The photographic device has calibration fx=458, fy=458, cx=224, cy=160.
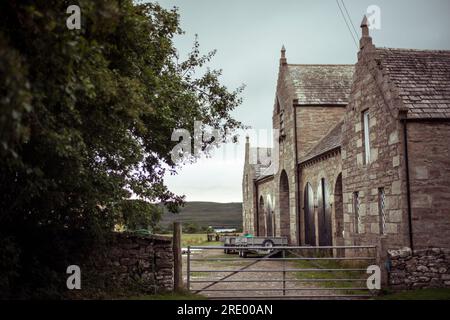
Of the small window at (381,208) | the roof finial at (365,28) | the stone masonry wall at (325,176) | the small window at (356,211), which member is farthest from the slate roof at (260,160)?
the small window at (381,208)

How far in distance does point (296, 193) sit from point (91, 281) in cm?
1590

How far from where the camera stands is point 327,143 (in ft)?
74.5

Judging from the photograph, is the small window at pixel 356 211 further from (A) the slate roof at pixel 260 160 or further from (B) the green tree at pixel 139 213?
(A) the slate roof at pixel 260 160

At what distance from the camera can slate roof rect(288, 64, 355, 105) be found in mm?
26203

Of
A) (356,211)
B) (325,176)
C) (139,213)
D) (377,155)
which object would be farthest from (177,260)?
(325,176)

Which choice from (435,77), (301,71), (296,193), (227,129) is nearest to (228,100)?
(227,129)

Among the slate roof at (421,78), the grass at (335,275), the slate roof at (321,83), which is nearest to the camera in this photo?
the grass at (335,275)

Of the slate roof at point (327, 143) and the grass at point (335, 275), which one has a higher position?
the slate roof at point (327, 143)

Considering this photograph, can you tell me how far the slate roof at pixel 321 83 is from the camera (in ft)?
86.0

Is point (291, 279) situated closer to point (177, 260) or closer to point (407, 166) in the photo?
point (177, 260)

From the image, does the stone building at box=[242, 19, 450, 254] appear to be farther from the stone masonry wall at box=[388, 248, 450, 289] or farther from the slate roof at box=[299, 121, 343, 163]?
the stone masonry wall at box=[388, 248, 450, 289]

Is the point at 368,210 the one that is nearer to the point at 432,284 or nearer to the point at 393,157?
the point at 393,157

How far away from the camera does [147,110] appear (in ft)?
26.8

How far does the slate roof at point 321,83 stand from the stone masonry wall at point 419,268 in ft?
47.8
